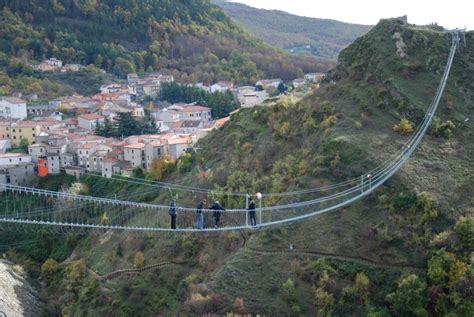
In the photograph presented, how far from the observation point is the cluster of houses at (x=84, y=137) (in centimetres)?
2617

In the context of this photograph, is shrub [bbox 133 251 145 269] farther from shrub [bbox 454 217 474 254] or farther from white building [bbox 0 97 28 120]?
white building [bbox 0 97 28 120]

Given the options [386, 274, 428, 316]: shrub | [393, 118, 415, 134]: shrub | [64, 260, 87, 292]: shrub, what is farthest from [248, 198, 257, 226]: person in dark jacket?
[64, 260, 87, 292]: shrub

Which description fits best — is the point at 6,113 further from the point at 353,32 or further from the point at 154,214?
the point at 353,32

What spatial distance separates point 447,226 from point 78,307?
10.6m

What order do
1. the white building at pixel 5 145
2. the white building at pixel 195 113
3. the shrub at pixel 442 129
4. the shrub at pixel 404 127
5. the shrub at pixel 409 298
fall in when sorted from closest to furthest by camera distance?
the shrub at pixel 409 298 < the shrub at pixel 442 129 < the shrub at pixel 404 127 < the white building at pixel 5 145 < the white building at pixel 195 113

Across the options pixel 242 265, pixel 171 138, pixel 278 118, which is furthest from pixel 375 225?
pixel 171 138

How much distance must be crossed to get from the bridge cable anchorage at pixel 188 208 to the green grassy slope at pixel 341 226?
0.28 meters

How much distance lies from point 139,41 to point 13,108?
1041 inches

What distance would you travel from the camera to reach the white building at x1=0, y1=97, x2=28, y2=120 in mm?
37750

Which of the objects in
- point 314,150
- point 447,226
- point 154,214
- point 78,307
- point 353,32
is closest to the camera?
point 447,226

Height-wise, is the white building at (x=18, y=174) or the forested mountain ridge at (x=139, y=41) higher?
the forested mountain ridge at (x=139, y=41)

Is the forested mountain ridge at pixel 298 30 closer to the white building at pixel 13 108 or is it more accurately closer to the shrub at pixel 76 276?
the white building at pixel 13 108

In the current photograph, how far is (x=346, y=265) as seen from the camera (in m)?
12.1

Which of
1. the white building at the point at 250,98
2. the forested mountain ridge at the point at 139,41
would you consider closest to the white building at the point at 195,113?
the white building at the point at 250,98
